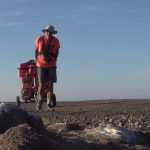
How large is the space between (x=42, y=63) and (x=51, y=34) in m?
0.74

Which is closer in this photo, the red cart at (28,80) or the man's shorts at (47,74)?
the man's shorts at (47,74)

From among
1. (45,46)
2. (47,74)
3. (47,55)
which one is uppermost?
(45,46)

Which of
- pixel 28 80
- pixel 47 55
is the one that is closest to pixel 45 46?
pixel 47 55

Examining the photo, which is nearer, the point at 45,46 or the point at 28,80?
the point at 45,46

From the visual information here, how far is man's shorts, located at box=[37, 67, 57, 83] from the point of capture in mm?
Answer: 15891

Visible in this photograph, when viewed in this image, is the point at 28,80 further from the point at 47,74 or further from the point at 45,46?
the point at 45,46

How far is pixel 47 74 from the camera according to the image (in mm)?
16125

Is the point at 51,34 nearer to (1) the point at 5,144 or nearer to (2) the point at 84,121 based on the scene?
(2) the point at 84,121

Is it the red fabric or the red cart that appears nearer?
the red fabric

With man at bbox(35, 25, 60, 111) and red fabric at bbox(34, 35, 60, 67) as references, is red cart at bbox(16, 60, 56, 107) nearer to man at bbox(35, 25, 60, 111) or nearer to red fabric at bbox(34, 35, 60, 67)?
man at bbox(35, 25, 60, 111)

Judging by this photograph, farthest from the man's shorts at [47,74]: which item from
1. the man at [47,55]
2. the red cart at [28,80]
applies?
the red cart at [28,80]

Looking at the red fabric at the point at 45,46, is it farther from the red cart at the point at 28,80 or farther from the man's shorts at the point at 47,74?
the red cart at the point at 28,80

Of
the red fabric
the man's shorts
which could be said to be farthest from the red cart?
the red fabric

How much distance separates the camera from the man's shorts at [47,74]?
15891 mm
